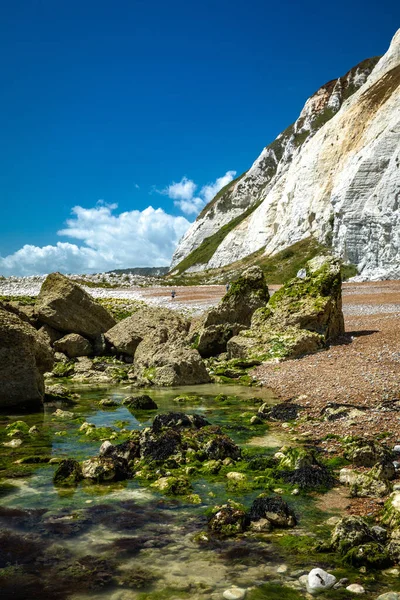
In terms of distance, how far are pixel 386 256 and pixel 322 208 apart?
81.9 feet

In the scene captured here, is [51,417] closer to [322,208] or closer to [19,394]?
[19,394]

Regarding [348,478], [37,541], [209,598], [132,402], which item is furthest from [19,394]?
[209,598]

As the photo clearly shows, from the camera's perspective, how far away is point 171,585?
5.61 meters

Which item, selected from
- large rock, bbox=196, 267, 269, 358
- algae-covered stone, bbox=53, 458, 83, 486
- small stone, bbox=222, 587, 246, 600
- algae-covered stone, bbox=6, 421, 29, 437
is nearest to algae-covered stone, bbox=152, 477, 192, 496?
algae-covered stone, bbox=53, 458, 83, 486

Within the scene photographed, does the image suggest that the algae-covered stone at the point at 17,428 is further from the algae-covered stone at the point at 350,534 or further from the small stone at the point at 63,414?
the algae-covered stone at the point at 350,534

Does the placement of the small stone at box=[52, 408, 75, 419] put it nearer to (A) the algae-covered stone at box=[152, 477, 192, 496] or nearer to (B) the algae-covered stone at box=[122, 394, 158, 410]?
(B) the algae-covered stone at box=[122, 394, 158, 410]

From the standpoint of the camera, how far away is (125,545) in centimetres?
655

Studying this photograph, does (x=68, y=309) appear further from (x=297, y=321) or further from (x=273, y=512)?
(x=273, y=512)

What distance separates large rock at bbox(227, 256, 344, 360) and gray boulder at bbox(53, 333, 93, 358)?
703cm

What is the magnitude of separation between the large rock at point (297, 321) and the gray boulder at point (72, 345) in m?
7.03

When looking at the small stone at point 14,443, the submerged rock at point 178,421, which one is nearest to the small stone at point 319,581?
the submerged rock at point 178,421

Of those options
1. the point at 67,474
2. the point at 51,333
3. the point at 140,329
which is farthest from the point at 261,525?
A: the point at 51,333

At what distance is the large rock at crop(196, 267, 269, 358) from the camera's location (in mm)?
25328

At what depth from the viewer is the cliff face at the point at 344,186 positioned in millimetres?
63906
